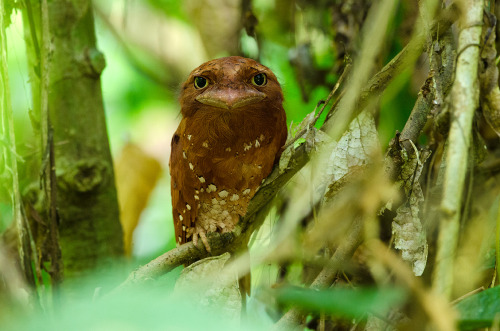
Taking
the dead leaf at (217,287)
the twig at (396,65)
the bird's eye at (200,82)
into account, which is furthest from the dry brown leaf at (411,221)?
the bird's eye at (200,82)

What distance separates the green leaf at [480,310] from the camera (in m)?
1.10

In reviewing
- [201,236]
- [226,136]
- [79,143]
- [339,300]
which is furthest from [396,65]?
[79,143]

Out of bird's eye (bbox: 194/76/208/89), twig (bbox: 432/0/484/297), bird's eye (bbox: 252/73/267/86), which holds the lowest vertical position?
twig (bbox: 432/0/484/297)

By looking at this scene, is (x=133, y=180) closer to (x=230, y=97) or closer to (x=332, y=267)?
(x=230, y=97)

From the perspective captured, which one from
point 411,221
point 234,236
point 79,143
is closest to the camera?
point 411,221

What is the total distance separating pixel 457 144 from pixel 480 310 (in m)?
Result: 0.38

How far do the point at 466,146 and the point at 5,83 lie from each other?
5.48 ft

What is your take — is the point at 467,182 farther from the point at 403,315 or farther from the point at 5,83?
the point at 5,83

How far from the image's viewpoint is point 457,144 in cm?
105

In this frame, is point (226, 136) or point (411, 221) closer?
point (411, 221)

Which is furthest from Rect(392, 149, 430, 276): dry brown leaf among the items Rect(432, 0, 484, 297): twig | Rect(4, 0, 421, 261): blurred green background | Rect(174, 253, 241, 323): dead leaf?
Rect(4, 0, 421, 261): blurred green background

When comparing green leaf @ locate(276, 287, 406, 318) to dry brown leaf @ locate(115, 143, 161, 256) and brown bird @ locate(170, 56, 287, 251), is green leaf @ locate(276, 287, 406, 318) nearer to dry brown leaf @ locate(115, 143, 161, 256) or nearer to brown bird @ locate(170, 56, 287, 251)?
brown bird @ locate(170, 56, 287, 251)

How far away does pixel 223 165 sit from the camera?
2154 mm

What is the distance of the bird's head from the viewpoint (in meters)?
1.87
